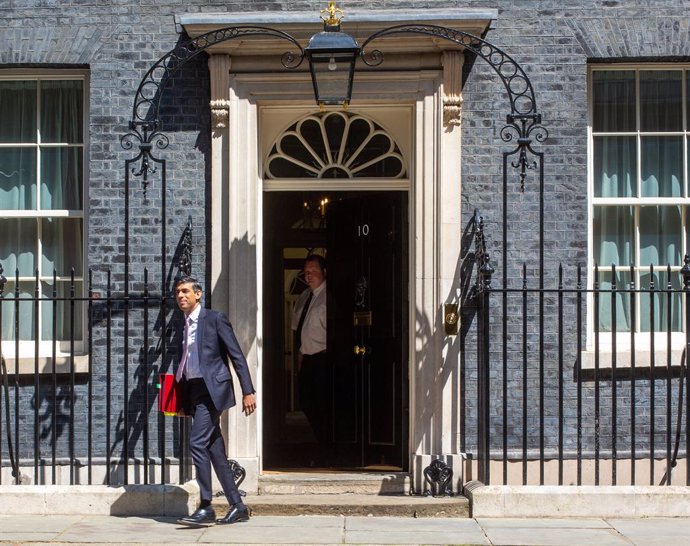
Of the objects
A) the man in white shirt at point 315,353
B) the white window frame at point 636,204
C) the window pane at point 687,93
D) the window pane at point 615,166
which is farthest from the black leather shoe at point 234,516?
the window pane at point 687,93

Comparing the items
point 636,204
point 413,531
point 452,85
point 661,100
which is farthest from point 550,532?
point 661,100

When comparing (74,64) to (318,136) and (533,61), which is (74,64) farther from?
(533,61)

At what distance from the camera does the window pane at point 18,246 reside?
10.4m

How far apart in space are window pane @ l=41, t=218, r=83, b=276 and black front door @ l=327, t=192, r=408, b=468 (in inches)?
85.8

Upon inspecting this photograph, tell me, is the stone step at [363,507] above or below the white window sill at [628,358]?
below

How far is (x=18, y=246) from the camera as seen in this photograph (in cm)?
1046

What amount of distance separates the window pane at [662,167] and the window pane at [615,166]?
3.9 inches

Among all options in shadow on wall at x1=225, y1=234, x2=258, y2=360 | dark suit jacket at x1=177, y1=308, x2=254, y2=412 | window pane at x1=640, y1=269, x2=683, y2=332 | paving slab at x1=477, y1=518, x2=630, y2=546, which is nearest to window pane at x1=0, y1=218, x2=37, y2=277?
shadow on wall at x1=225, y1=234, x2=258, y2=360

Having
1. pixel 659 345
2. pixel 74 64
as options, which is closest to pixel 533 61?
pixel 659 345

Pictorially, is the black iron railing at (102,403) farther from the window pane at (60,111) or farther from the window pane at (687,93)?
→ the window pane at (687,93)

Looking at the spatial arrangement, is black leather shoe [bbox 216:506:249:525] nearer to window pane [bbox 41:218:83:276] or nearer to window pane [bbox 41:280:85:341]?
window pane [bbox 41:280:85:341]

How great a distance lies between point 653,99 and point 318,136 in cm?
281

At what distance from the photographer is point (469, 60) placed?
10.0 meters

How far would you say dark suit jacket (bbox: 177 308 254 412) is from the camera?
347 inches
